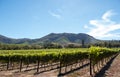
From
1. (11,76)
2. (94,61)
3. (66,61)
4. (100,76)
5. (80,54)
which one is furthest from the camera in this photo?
(80,54)

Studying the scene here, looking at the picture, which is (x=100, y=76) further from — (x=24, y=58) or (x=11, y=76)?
(x=24, y=58)

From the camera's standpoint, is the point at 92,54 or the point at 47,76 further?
the point at 92,54

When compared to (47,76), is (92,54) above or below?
above

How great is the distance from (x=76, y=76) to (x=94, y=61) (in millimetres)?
4893

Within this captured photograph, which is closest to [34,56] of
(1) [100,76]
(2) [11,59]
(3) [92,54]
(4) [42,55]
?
(4) [42,55]

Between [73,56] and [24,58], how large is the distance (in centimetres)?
939

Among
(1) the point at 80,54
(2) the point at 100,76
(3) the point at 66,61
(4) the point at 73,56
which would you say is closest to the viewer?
(2) the point at 100,76

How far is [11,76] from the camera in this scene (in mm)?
30625

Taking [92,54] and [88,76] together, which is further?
[92,54]

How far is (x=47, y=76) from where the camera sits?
29.8 meters

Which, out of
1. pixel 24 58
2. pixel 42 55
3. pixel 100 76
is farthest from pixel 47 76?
pixel 24 58

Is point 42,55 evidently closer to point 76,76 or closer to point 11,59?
point 11,59

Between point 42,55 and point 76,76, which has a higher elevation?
point 42,55

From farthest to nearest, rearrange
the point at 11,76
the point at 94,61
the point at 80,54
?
the point at 80,54 → the point at 94,61 → the point at 11,76
